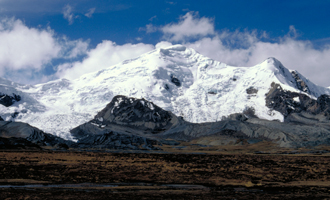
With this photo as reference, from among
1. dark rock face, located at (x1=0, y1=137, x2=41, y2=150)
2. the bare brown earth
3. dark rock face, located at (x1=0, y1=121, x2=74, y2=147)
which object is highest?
dark rock face, located at (x1=0, y1=121, x2=74, y2=147)

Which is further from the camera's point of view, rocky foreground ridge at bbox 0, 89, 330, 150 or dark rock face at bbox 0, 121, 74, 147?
dark rock face at bbox 0, 121, 74, 147

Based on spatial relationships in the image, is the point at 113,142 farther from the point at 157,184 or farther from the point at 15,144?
the point at 157,184

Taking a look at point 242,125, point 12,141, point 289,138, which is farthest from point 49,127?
point 289,138

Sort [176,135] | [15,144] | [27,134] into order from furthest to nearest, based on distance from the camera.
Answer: [176,135] → [27,134] → [15,144]

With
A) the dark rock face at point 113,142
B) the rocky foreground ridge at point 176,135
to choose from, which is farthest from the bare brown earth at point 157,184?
the dark rock face at point 113,142

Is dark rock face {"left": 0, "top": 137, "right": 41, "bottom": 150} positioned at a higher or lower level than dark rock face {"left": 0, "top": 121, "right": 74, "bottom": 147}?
lower

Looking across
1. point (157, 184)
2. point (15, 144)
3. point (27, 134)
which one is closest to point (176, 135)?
point (27, 134)

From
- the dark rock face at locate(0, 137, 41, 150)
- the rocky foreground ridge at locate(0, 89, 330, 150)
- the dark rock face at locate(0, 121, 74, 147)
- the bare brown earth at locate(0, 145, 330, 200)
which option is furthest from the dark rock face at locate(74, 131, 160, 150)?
the bare brown earth at locate(0, 145, 330, 200)

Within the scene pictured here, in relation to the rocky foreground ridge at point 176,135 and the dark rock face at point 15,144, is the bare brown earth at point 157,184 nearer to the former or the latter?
the dark rock face at point 15,144

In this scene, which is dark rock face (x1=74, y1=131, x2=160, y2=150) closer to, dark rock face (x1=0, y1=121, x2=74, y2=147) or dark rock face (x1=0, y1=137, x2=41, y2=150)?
dark rock face (x1=0, y1=121, x2=74, y2=147)

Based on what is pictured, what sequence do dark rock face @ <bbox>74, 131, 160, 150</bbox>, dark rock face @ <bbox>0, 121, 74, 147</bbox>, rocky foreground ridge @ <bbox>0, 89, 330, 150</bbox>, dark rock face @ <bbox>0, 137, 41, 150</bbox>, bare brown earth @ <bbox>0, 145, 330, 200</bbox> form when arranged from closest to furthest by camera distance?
bare brown earth @ <bbox>0, 145, 330, 200</bbox> < dark rock face @ <bbox>0, 137, 41, 150</bbox> < dark rock face @ <bbox>74, 131, 160, 150</bbox> < rocky foreground ridge @ <bbox>0, 89, 330, 150</bbox> < dark rock face @ <bbox>0, 121, 74, 147</bbox>

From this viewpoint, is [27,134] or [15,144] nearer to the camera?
[15,144]

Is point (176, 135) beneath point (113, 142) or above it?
above

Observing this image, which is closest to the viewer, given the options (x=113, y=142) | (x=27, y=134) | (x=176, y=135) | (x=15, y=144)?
(x=15, y=144)
